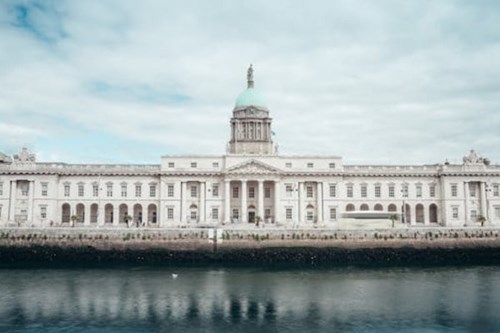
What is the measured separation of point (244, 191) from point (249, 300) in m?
37.8

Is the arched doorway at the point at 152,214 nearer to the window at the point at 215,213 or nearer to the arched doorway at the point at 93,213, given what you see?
the arched doorway at the point at 93,213

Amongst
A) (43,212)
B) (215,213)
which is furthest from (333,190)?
(43,212)

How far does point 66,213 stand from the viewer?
76.8 m

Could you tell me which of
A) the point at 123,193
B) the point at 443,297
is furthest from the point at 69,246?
the point at 443,297

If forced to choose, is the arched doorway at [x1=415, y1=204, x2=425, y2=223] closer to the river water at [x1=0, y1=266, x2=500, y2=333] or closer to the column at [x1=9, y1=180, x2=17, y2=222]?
the river water at [x1=0, y1=266, x2=500, y2=333]

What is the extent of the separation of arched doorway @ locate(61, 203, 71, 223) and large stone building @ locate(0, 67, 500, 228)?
5.5 inches

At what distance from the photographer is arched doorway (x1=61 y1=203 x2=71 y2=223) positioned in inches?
3000

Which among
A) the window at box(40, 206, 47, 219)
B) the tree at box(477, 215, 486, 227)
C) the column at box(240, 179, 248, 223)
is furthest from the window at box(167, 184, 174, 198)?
the tree at box(477, 215, 486, 227)

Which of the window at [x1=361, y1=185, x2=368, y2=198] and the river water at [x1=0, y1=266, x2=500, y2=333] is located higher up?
the window at [x1=361, y1=185, x2=368, y2=198]

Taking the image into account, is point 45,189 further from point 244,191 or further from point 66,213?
point 244,191

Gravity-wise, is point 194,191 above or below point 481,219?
above

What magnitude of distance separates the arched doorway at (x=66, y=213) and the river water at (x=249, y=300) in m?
28.4

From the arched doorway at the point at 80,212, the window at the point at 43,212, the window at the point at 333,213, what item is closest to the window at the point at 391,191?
the window at the point at 333,213

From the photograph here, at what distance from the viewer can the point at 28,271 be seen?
47.6 metres
